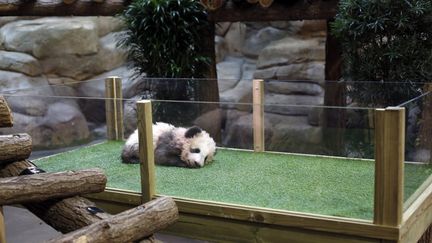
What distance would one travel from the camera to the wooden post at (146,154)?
3.14 metres

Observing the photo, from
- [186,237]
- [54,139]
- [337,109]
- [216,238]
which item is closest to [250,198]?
[216,238]

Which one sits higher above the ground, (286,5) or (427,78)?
(286,5)

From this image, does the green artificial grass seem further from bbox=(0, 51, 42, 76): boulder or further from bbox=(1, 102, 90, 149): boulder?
bbox=(0, 51, 42, 76): boulder

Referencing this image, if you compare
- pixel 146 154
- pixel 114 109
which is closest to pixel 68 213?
pixel 146 154

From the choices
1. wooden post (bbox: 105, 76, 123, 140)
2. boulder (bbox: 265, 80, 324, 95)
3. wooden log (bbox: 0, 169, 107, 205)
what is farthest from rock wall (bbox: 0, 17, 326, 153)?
wooden log (bbox: 0, 169, 107, 205)

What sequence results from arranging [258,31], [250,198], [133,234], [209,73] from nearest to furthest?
[133,234]
[250,198]
[209,73]
[258,31]

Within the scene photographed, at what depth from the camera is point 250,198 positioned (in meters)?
2.94

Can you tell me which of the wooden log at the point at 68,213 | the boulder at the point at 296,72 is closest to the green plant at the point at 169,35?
the boulder at the point at 296,72

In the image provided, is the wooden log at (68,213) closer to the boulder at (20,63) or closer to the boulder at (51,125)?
the boulder at (51,125)

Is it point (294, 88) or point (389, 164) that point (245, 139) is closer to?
point (294, 88)

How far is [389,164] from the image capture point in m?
2.47

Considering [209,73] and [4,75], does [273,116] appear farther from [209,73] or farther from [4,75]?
[4,75]

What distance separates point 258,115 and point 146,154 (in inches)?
36.8

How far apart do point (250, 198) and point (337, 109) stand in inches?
30.5
